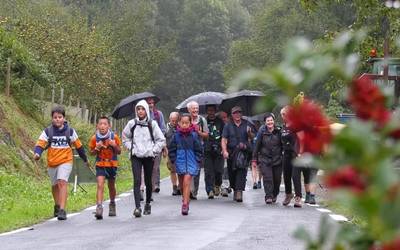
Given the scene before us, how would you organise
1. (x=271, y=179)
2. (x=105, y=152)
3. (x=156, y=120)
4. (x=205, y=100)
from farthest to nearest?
(x=205, y=100), (x=156, y=120), (x=271, y=179), (x=105, y=152)

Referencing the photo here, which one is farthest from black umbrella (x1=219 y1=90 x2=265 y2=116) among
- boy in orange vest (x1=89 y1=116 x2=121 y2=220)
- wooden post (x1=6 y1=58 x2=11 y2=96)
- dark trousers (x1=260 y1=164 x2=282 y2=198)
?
wooden post (x1=6 y1=58 x2=11 y2=96)

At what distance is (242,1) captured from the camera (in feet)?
339

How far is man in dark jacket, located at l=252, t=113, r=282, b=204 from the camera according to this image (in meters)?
15.7

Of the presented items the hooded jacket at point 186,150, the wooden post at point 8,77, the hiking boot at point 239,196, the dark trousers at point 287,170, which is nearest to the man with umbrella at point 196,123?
the hiking boot at point 239,196

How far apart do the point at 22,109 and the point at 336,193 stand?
86.2 ft

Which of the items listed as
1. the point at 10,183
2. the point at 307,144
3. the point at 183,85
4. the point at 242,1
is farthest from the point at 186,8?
the point at 307,144

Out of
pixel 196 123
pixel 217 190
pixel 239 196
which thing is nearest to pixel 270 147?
pixel 239 196

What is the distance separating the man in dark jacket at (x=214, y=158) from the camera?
16.9 meters

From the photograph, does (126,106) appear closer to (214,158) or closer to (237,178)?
(214,158)

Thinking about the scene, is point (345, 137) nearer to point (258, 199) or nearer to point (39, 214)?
point (39, 214)

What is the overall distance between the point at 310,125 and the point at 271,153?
14540 mm

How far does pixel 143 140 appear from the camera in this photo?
13.0m

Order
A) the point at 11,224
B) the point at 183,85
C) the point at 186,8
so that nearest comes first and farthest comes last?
the point at 11,224 < the point at 183,85 < the point at 186,8

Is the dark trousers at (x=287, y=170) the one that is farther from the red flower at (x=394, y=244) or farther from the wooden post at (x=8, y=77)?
the red flower at (x=394, y=244)
